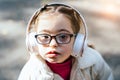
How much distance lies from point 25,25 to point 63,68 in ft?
1.61

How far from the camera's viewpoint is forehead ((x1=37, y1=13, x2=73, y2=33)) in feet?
5.31

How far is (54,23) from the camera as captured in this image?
1615 millimetres

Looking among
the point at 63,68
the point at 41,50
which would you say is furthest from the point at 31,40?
the point at 63,68

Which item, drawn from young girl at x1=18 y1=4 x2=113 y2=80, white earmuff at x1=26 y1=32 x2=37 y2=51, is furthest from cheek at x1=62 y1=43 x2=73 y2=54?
white earmuff at x1=26 y1=32 x2=37 y2=51

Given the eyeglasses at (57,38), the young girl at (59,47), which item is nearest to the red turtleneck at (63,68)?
the young girl at (59,47)

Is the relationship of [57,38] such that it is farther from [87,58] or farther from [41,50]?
[87,58]

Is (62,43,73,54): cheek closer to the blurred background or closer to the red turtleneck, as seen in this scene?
the red turtleneck

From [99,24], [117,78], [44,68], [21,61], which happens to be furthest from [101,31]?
[44,68]

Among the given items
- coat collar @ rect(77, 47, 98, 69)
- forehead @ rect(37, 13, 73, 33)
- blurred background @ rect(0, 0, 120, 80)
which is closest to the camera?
forehead @ rect(37, 13, 73, 33)

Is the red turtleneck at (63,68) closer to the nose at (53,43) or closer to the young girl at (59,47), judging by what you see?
the young girl at (59,47)

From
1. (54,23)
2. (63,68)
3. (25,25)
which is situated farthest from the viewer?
(25,25)

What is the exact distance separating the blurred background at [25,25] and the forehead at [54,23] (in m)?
0.45

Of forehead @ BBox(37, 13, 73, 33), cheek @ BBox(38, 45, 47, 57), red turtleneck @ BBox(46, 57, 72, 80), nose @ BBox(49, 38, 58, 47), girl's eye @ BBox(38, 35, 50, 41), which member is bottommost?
red turtleneck @ BBox(46, 57, 72, 80)

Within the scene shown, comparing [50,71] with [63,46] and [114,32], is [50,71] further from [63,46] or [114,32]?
[114,32]
